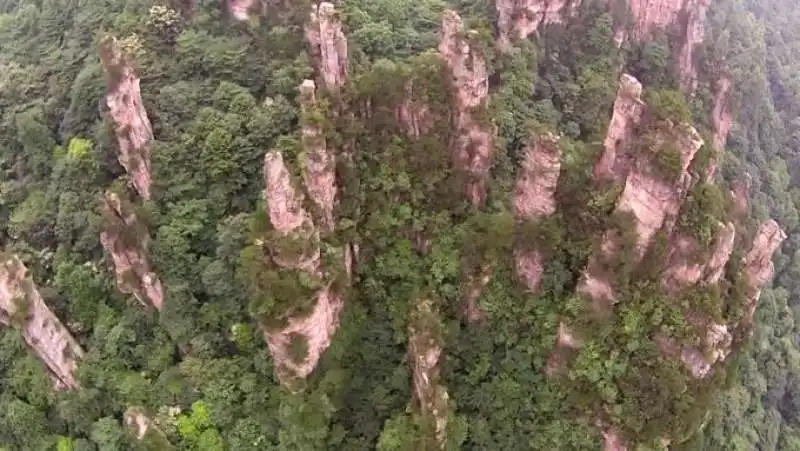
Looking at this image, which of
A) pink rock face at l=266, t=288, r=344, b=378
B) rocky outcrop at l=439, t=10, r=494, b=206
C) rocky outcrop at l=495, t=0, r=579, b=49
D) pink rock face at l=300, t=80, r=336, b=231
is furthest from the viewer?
rocky outcrop at l=495, t=0, r=579, b=49

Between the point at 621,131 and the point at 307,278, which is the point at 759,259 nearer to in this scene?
the point at 621,131

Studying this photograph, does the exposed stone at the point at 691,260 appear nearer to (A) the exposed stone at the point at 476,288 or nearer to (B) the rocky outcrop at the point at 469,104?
(A) the exposed stone at the point at 476,288

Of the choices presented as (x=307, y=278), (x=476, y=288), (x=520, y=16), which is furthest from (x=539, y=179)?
(x=520, y=16)

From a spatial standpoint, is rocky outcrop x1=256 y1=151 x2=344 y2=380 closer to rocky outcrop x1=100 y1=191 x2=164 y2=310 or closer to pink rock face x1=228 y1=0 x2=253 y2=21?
rocky outcrop x1=100 y1=191 x2=164 y2=310

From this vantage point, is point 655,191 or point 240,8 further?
point 240,8

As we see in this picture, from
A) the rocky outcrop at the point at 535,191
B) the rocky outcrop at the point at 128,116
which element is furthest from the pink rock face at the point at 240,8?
the rocky outcrop at the point at 535,191

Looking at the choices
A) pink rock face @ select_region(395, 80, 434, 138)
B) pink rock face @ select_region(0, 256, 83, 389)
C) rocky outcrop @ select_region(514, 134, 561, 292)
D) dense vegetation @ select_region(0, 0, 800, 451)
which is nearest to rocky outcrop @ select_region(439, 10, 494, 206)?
dense vegetation @ select_region(0, 0, 800, 451)

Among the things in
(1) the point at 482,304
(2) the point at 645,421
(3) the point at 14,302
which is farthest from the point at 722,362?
(3) the point at 14,302
